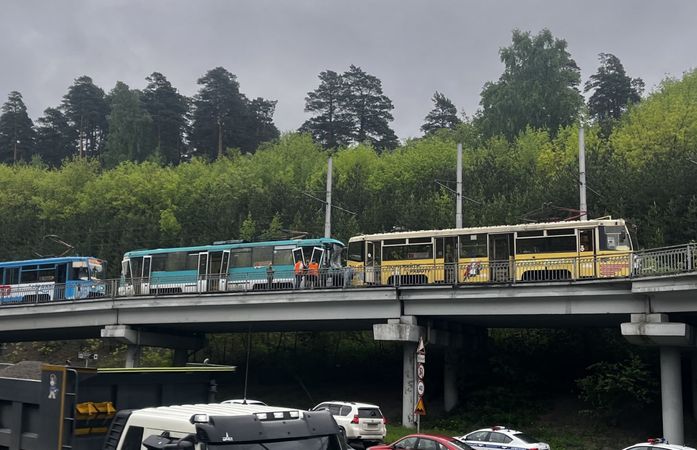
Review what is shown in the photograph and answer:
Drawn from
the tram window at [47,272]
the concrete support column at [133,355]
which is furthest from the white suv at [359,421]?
the tram window at [47,272]

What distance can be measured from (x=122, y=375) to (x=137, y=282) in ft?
108

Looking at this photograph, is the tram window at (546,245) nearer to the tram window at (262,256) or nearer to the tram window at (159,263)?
the tram window at (262,256)

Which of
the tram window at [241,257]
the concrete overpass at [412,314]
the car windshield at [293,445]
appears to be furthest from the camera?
the tram window at [241,257]

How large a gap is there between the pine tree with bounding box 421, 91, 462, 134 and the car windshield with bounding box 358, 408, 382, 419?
87.5 meters

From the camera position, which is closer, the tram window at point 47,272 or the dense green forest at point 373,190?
the dense green forest at point 373,190

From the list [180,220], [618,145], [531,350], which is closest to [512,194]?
[618,145]

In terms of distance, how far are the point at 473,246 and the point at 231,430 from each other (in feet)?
90.8

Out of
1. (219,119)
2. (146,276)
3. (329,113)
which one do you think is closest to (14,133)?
(219,119)

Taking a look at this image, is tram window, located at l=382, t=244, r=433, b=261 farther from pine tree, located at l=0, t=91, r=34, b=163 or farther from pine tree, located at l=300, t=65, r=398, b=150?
pine tree, located at l=0, t=91, r=34, b=163

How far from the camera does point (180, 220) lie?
73.5 m

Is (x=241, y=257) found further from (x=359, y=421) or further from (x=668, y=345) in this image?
(x=668, y=345)

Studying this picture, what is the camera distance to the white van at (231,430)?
7.49 meters

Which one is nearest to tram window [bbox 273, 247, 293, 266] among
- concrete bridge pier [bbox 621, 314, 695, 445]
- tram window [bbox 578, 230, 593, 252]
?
tram window [bbox 578, 230, 593, 252]

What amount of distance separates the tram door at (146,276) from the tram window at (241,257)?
18.0 feet
